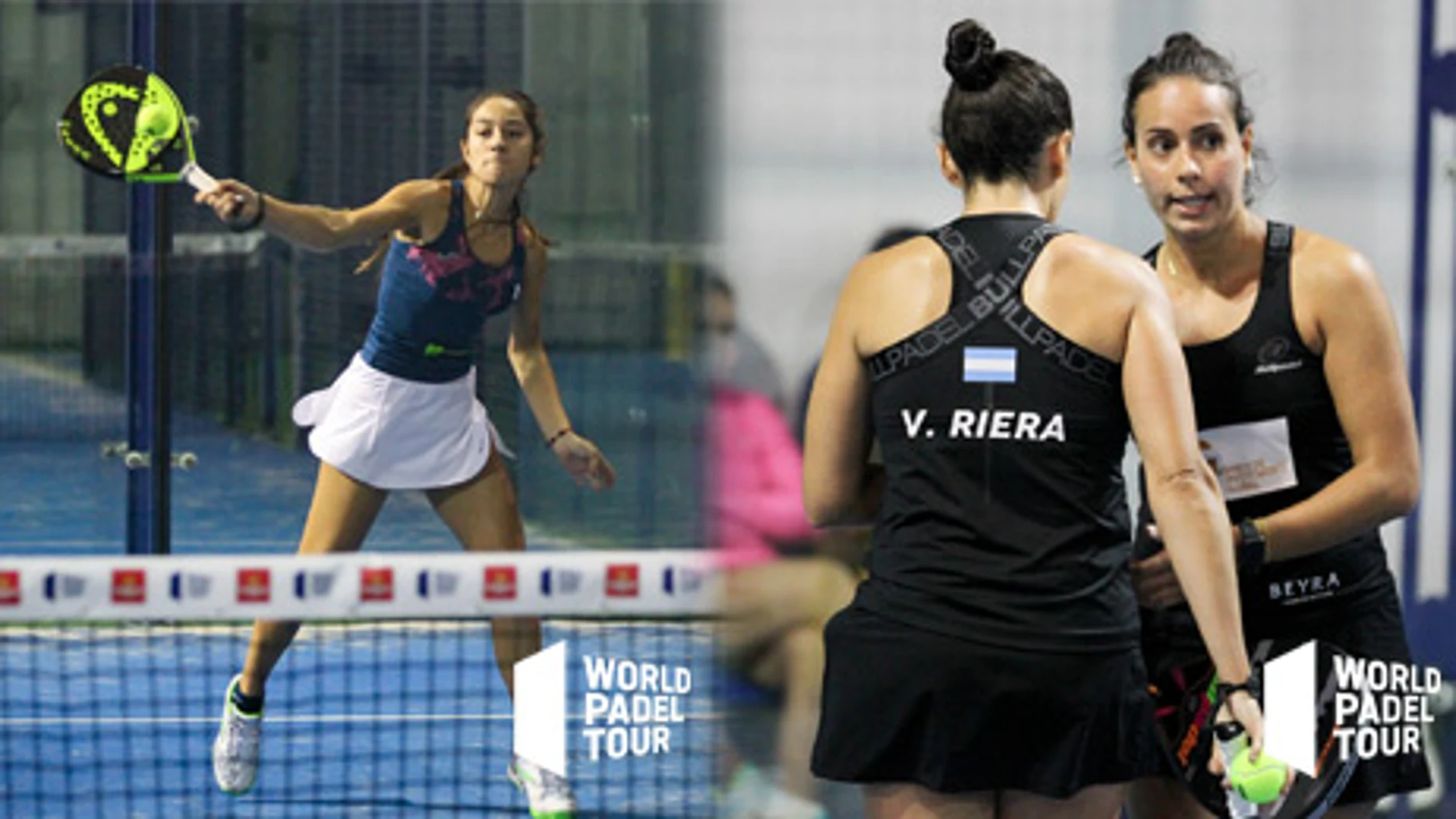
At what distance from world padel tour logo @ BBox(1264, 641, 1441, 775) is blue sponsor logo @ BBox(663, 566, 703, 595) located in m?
1.04

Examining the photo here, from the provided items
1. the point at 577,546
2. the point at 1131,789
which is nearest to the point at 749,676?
the point at 577,546

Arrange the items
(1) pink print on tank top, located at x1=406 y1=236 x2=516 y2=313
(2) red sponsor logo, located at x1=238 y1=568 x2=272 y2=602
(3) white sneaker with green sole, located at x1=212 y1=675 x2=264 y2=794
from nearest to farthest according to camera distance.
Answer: (2) red sponsor logo, located at x1=238 y1=568 x2=272 y2=602 < (1) pink print on tank top, located at x1=406 y1=236 x2=516 y2=313 < (3) white sneaker with green sole, located at x1=212 y1=675 x2=264 y2=794

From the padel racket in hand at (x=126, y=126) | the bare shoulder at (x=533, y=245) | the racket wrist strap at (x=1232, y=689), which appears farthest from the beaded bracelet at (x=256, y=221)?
the racket wrist strap at (x=1232, y=689)

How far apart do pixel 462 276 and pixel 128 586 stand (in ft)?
3.53

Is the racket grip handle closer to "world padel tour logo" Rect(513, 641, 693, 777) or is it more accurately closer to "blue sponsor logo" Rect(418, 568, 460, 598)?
"blue sponsor logo" Rect(418, 568, 460, 598)

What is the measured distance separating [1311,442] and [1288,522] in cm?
12

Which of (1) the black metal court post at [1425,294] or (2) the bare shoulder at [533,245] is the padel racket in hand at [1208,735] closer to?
(1) the black metal court post at [1425,294]

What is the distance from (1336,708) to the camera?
351 centimetres

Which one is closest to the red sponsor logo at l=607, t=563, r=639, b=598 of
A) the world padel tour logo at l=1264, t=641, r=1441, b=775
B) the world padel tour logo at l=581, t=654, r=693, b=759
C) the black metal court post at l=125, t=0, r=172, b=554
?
the world padel tour logo at l=581, t=654, r=693, b=759

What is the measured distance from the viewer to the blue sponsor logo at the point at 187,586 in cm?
396

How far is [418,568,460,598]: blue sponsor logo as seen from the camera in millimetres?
4035

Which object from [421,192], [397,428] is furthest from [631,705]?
[421,192]

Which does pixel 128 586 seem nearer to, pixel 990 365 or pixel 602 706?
pixel 602 706

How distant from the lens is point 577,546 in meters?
4.96
